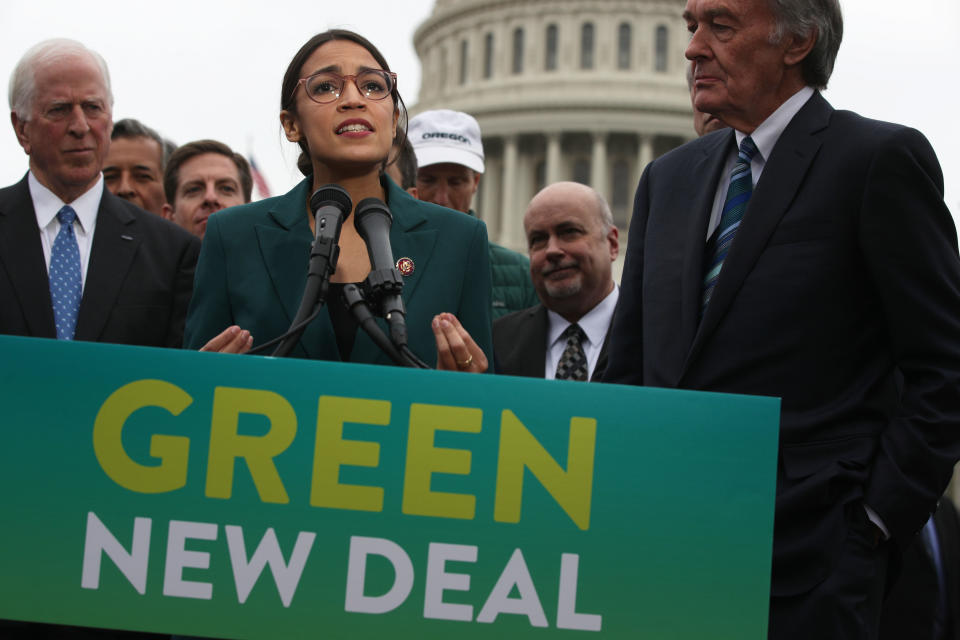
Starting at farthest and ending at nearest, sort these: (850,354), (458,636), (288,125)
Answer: (288,125), (850,354), (458,636)

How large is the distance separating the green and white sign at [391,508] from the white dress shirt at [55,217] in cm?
239

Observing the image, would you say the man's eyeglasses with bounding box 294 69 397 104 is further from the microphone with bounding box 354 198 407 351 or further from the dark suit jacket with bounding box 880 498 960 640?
the dark suit jacket with bounding box 880 498 960 640

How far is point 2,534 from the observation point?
242 centimetres

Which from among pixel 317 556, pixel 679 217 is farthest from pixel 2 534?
pixel 679 217

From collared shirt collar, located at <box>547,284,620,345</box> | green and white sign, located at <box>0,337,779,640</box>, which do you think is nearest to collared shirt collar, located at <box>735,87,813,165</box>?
green and white sign, located at <box>0,337,779,640</box>

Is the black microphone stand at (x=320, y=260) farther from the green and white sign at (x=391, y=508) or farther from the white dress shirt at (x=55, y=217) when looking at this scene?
the white dress shirt at (x=55, y=217)

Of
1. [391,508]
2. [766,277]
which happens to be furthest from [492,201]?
[391,508]

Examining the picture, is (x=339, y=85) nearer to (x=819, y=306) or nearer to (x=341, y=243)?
(x=341, y=243)

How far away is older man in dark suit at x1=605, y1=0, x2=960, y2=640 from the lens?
3.15 metres

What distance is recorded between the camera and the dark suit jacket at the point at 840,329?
10.4 feet

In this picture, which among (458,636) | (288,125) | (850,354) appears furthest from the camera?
(288,125)

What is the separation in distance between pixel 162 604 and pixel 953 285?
2.36 metres

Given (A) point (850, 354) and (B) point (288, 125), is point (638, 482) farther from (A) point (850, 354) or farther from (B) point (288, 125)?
(B) point (288, 125)

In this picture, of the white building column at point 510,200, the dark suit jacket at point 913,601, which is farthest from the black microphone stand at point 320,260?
the white building column at point 510,200
